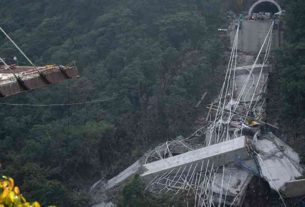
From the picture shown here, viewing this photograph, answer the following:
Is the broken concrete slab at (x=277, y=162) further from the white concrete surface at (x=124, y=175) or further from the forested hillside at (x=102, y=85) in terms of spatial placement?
the white concrete surface at (x=124, y=175)

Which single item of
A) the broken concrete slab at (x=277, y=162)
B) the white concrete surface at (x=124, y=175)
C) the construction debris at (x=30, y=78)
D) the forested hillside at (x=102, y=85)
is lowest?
the white concrete surface at (x=124, y=175)

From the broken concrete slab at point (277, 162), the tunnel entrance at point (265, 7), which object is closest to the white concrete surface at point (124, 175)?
the broken concrete slab at point (277, 162)

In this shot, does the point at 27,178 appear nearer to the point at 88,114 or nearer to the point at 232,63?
the point at 88,114

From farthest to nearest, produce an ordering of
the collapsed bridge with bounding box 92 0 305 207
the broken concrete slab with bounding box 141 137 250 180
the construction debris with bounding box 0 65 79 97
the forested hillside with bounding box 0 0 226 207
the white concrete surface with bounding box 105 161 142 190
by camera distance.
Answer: the forested hillside with bounding box 0 0 226 207 < the white concrete surface with bounding box 105 161 142 190 < the broken concrete slab with bounding box 141 137 250 180 < the collapsed bridge with bounding box 92 0 305 207 < the construction debris with bounding box 0 65 79 97

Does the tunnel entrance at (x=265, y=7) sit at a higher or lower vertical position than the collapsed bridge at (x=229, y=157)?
higher

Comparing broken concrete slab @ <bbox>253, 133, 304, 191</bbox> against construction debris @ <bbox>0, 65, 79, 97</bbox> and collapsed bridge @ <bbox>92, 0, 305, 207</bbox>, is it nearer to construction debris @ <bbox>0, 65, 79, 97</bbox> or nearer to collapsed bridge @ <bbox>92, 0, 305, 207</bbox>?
collapsed bridge @ <bbox>92, 0, 305, 207</bbox>

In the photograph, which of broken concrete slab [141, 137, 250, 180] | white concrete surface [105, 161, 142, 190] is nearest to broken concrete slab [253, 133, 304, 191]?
broken concrete slab [141, 137, 250, 180]

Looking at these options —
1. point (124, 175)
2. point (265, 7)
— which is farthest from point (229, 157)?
point (265, 7)
